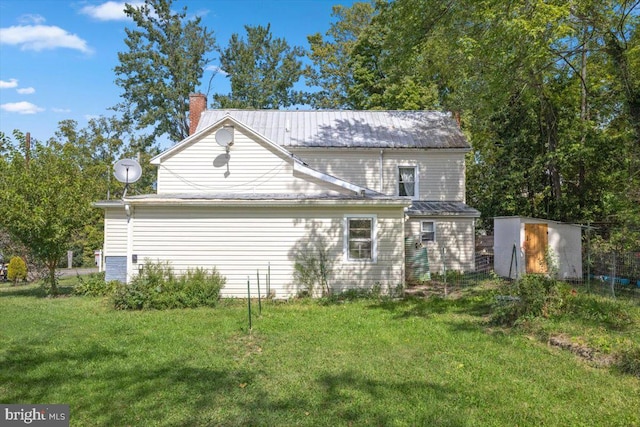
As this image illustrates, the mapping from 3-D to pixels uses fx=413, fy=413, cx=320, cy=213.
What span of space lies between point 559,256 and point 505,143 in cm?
842

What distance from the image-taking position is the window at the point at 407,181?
19484 millimetres

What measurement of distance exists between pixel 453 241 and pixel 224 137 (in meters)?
10.7

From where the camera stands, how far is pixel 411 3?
13664mm

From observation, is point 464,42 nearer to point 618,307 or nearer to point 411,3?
point 411,3

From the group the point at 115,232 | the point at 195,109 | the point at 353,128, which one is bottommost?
the point at 115,232

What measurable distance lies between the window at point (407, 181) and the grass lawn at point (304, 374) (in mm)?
10699

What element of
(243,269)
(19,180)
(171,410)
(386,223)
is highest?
(19,180)

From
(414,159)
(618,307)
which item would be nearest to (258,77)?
(414,159)

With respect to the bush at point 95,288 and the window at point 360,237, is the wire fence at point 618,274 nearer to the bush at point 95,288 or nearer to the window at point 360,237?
the window at point 360,237

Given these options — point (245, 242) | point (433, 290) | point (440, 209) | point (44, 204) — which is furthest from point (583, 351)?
point (44, 204)

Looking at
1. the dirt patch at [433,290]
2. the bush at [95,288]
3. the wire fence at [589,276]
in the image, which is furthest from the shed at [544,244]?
the bush at [95,288]

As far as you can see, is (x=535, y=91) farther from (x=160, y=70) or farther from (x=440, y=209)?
(x=160, y=70)

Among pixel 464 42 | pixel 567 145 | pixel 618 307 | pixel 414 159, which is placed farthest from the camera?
pixel 414 159

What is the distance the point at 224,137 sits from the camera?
13.3 metres
